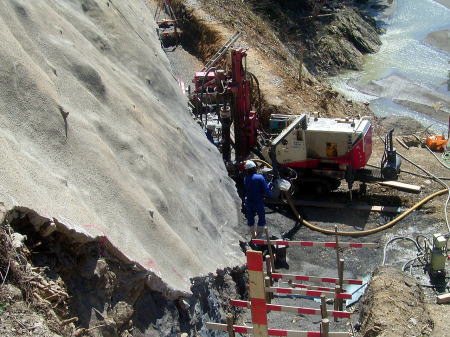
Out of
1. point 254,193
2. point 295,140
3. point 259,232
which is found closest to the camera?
point 254,193

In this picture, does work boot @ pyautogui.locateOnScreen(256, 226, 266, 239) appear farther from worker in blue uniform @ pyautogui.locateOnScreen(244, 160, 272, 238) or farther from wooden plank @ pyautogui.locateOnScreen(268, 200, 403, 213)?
wooden plank @ pyautogui.locateOnScreen(268, 200, 403, 213)

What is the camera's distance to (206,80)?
677 inches

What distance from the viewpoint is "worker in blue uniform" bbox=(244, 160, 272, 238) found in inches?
491

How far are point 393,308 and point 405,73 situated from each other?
1064 inches

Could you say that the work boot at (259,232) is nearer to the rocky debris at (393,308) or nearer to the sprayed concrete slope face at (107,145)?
the sprayed concrete slope face at (107,145)

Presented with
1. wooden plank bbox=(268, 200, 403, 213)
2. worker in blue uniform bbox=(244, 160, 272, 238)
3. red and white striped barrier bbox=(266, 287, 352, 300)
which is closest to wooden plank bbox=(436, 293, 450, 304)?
red and white striped barrier bbox=(266, 287, 352, 300)

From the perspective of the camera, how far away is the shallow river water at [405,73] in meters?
30.3

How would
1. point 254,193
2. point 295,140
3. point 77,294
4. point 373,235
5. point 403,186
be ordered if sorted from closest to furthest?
point 77,294 → point 254,193 → point 373,235 → point 295,140 → point 403,186

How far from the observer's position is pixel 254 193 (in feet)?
41.4

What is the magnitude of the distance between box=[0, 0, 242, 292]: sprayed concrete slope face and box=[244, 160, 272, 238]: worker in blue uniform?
0.41 metres

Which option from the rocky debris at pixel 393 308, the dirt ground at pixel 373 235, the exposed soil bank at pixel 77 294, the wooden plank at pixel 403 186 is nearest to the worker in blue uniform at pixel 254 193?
the dirt ground at pixel 373 235

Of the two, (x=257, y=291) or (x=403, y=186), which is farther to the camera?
(x=403, y=186)

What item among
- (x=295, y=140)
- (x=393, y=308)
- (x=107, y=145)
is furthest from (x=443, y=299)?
(x=107, y=145)

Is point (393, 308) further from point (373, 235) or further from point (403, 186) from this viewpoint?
point (403, 186)
